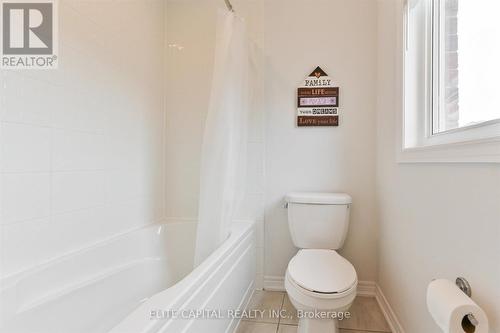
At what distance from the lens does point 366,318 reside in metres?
1.69

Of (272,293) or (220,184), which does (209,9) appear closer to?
(220,184)

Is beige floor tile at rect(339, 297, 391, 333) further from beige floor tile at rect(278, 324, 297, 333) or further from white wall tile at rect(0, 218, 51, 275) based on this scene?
white wall tile at rect(0, 218, 51, 275)

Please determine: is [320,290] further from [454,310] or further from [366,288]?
[366,288]

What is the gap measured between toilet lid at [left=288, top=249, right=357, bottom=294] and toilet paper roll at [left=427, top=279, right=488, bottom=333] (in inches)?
19.7

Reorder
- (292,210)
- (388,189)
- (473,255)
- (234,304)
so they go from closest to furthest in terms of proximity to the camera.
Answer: (473,255) < (234,304) < (388,189) < (292,210)

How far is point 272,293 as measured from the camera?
201 centimetres

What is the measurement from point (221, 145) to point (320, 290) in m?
0.89

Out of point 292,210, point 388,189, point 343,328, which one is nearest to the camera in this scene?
point 343,328

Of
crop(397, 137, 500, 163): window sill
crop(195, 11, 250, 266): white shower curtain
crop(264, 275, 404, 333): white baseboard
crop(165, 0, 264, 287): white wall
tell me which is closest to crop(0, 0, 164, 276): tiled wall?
crop(165, 0, 264, 287): white wall

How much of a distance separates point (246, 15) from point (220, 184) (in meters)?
1.32

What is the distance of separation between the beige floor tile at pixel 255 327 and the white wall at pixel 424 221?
0.69m

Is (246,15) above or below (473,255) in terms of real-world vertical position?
above

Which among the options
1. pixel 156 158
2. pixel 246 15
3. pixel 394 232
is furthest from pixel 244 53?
pixel 394 232

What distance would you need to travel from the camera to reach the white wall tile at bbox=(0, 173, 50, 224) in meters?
1.01
